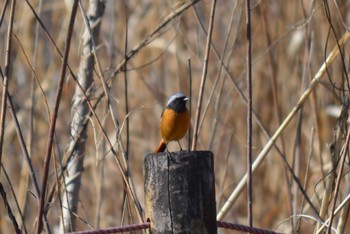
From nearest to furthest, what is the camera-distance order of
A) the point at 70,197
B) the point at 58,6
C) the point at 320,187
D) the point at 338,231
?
the point at 338,231, the point at 70,197, the point at 320,187, the point at 58,6

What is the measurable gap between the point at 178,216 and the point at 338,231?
0.79 m

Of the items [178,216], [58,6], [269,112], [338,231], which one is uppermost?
[58,6]

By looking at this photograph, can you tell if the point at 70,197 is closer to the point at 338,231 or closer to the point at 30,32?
the point at 338,231

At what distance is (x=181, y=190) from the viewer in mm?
Answer: 1439

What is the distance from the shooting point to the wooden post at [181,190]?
4.72ft

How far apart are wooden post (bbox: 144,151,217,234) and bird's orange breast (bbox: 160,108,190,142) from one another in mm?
676

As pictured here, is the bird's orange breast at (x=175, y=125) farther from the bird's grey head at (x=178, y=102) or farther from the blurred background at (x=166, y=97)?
the blurred background at (x=166, y=97)

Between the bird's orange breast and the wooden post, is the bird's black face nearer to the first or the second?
the bird's orange breast

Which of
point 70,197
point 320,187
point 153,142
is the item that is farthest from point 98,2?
point 153,142

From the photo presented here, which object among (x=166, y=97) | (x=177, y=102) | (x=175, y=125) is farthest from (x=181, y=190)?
(x=166, y=97)

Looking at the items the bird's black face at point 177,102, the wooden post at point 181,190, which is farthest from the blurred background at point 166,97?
the wooden post at point 181,190

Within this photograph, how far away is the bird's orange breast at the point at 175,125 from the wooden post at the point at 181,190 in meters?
0.68

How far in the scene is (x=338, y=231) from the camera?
6.79ft

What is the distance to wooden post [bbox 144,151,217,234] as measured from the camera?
4.72 feet
